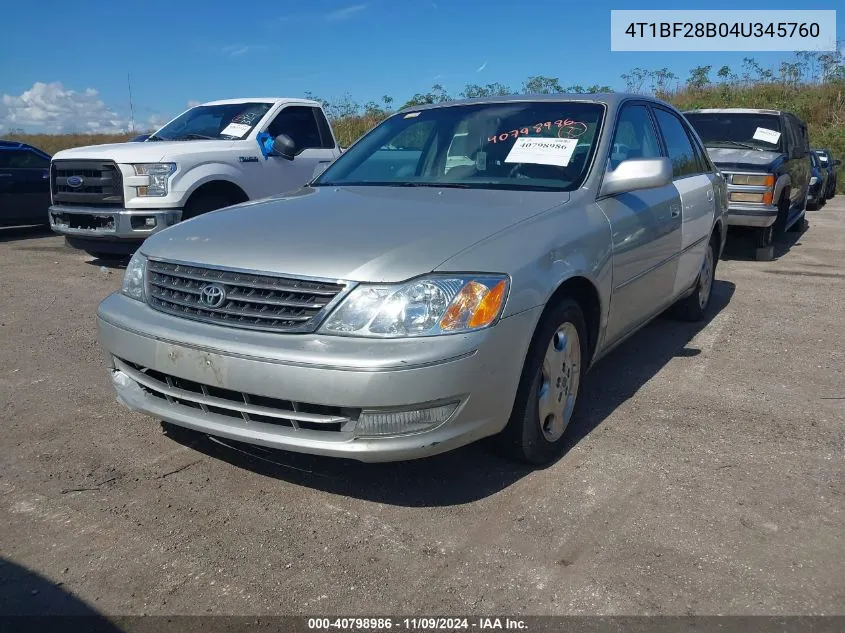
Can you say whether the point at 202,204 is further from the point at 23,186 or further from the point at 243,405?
the point at 243,405

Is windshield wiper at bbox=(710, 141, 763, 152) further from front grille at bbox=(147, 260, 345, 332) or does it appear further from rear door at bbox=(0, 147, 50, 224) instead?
rear door at bbox=(0, 147, 50, 224)

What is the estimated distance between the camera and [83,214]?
7617mm

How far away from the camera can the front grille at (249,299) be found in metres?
2.63

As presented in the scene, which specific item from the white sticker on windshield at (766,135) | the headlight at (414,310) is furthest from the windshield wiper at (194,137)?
the white sticker on windshield at (766,135)

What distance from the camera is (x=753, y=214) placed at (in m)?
8.41

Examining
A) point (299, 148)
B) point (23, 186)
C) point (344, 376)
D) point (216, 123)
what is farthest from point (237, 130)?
point (344, 376)

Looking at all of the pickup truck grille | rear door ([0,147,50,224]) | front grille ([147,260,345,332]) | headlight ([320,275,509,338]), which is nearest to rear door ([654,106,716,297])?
headlight ([320,275,509,338])

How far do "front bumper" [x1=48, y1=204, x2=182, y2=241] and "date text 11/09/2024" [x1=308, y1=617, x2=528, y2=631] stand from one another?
560cm

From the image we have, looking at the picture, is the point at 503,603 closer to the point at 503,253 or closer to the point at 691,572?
the point at 691,572

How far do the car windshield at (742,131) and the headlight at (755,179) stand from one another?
89cm

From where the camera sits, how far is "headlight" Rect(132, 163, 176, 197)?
23.6ft

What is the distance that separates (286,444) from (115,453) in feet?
3.86

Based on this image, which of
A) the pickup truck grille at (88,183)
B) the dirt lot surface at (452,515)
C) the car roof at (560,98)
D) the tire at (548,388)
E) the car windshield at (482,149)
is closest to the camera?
the dirt lot surface at (452,515)

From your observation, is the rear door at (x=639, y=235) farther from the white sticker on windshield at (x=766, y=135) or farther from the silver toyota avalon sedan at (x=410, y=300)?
the white sticker on windshield at (x=766, y=135)
